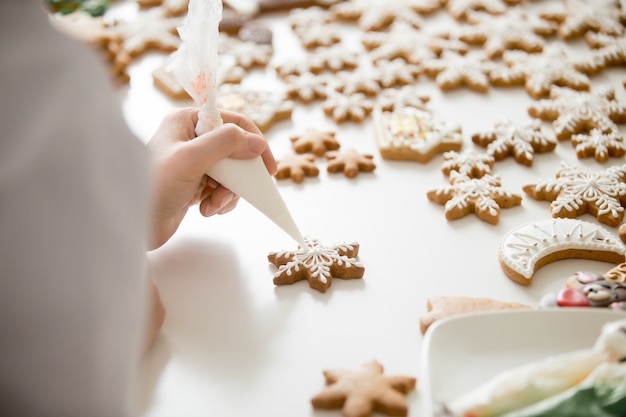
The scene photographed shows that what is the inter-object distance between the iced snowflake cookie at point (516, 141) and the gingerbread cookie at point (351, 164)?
23cm

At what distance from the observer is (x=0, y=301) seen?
568 mm

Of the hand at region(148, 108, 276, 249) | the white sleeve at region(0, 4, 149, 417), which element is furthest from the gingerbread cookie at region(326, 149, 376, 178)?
the white sleeve at region(0, 4, 149, 417)

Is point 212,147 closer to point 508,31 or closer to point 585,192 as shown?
point 585,192

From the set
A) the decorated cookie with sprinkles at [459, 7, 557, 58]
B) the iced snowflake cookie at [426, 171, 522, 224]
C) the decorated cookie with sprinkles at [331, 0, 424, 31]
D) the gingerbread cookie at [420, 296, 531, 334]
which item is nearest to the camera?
the gingerbread cookie at [420, 296, 531, 334]

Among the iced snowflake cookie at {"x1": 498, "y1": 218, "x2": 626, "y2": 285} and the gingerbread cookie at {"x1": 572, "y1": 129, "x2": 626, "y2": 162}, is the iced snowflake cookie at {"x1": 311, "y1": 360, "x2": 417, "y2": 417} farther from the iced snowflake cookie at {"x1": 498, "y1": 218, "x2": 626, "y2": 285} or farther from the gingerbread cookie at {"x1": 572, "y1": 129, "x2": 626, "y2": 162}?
the gingerbread cookie at {"x1": 572, "y1": 129, "x2": 626, "y2": 162}

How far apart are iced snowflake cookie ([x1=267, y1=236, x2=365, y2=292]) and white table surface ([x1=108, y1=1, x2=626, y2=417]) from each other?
0.02 m

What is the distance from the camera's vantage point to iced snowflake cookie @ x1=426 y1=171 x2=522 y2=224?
3.92 feet

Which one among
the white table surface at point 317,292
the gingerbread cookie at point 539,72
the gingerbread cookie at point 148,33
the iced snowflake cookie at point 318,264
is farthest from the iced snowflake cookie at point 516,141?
the gingerbread cookie at point 148,33

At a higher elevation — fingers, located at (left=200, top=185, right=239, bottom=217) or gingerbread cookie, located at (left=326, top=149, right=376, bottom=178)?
gingerbread cookie, located at (left=326, top=149, right=376, bottom=178)

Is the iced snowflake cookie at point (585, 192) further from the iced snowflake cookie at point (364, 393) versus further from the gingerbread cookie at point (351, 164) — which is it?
the iced snowflake cookie at point (364, 393)

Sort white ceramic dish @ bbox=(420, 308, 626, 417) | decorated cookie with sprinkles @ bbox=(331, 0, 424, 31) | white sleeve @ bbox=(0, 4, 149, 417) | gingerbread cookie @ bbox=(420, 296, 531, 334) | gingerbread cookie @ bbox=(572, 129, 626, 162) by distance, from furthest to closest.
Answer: decorated cookie with sprinkles @ bbox=(331, 0, 424, 31) < gingerbread cookie @ bbox=(572, 129, 626, 162) < gingerbread cookie @ bbox=(420, 296, 531, 334) < white ceramic dish @ bbox=(420, 308, 626, 417) < white sleeve @ bbox=(0, 4, 149, 417)

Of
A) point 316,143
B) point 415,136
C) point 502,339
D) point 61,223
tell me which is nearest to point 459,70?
point 415,136

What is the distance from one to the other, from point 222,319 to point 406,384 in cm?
30

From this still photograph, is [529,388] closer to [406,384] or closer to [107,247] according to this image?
[406,384]
